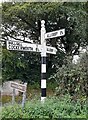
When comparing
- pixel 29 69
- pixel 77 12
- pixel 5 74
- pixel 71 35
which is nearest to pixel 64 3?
pixel 77 12

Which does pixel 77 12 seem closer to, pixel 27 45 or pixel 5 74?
pixel 27 45

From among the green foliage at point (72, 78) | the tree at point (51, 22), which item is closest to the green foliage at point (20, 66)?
the tree at point (51, 22)

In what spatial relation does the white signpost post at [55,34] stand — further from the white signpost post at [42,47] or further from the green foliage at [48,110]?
the green foliage at [48,110]

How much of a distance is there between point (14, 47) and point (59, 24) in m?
0.53

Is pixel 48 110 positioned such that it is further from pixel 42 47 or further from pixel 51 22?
pixel 51 22

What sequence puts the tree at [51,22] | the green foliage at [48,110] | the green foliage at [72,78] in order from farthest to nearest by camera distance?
the tree at [51,22], the green foliage at [72,78], the green foliage at [48,110]

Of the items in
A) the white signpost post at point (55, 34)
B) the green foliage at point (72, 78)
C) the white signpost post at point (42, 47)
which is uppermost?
the white signpost post at point (55, 34)

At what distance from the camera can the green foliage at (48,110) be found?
2300mm

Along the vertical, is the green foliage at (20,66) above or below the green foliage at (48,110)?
above

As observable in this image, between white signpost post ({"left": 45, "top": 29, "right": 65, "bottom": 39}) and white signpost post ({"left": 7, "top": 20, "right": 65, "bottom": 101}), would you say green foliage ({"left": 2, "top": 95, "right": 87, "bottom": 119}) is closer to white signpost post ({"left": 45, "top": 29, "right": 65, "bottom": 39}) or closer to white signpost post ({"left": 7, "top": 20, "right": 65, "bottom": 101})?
white signpost post ({"left": 7, "top": 20, "right": 65, "bottom": 101})

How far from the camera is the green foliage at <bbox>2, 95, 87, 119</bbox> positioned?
230cm

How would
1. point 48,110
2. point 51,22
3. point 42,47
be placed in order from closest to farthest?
point 48,110 < point 42,47 < point 51,22

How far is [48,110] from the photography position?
93.0 inches

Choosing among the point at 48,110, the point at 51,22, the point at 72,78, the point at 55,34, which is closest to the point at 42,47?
the point at 55,34
